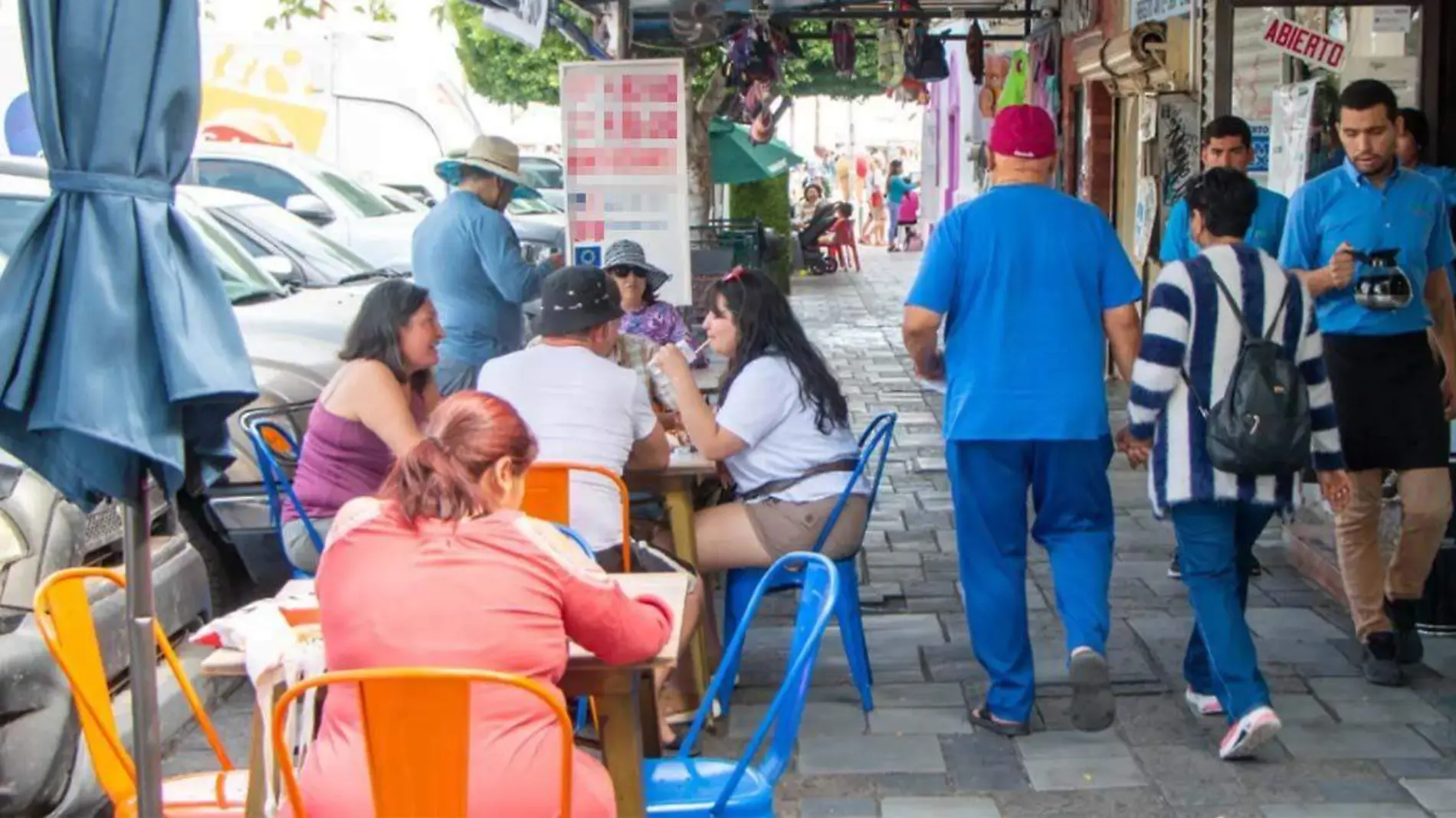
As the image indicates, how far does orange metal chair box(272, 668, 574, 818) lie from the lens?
9.13 ft

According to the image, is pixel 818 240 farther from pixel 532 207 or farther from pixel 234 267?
pixel 234 267

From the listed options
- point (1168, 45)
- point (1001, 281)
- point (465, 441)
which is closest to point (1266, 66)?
point (1168, 45)

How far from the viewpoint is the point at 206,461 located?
3.31 m

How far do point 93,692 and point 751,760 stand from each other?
124 centimetres

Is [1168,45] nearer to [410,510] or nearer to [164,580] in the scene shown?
[164,580]

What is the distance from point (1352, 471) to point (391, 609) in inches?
145

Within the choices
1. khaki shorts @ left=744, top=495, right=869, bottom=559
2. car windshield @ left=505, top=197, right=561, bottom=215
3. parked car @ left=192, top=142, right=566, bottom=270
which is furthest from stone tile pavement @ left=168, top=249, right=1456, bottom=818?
car windshield @ left=505, top=197, right=561, bottom=215

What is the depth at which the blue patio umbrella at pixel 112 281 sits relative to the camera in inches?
111

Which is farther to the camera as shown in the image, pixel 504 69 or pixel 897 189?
pixel 504 69

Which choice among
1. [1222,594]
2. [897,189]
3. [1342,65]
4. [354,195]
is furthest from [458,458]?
[897,189]

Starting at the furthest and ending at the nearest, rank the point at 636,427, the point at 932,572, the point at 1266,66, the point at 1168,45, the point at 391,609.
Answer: the point at 1168,45, the point at 1266,66, the point at 932,572, the point at 636,427, the point at 391,609

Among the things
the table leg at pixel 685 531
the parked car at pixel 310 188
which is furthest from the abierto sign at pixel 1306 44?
the parked car at pixel 310 188

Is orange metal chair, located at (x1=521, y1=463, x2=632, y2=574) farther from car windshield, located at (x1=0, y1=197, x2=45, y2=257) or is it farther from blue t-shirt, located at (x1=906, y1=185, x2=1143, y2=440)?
car windshield, located at (x1=0, y1=197, x2=45, y2=257)

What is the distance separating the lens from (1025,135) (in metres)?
4.97
